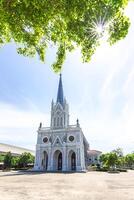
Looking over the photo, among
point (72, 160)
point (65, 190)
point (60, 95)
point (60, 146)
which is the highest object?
point (60, 95)

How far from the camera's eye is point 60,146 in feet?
196

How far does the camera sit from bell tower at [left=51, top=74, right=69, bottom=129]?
63.7 meters

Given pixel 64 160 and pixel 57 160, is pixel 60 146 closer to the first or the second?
pixel 64 160

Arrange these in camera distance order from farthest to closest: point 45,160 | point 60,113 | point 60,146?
1. point 60,113
2. point 45,160
3. point 60,146

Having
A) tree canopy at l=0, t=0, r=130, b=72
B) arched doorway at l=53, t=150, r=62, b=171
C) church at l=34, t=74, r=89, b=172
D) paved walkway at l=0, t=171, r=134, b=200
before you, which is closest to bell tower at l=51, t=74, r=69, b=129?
church at l=34, t=74, r=89, b=172

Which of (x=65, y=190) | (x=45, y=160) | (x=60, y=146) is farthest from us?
(x=45, y=160)

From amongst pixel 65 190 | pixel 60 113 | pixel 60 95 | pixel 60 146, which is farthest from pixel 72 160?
pixel 65 190

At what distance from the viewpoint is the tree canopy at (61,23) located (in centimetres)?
745

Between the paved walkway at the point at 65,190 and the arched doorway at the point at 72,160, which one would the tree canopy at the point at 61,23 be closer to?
the paved walkway at the point at 65,190

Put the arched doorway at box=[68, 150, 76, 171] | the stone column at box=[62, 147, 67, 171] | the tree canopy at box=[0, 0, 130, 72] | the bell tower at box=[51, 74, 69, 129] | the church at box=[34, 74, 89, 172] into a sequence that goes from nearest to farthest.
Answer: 1. the tree canopy at box=[0, 0, 130, 72]
2. the stone column at box=[62, 147, 67, 171]
3. the church at box=[34, 74, 89, 172]
4. the arched doorway at box=[68, 150, 76, 171]
5. the bell tower at box=[51, 74, 69, 129]

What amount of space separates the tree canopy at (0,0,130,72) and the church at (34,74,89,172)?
160ft

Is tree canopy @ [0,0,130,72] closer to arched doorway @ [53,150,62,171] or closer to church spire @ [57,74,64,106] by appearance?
arched doorway @ [53,150,62,171]

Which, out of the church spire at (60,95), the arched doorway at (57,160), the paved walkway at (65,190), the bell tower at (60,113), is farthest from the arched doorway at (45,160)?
the paved walkway at (65,190)

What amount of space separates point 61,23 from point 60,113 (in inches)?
2216
